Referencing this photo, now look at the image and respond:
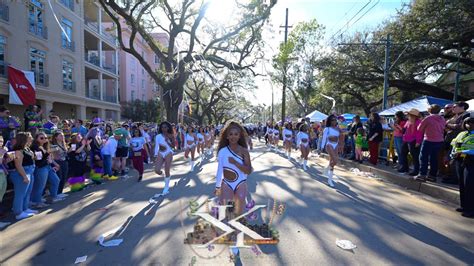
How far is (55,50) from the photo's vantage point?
2109 cm

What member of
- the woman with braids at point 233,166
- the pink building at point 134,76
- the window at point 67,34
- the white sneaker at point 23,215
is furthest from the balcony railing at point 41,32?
the woman with braids at point 233,166

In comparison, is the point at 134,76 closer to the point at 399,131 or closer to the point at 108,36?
the point at 108,36

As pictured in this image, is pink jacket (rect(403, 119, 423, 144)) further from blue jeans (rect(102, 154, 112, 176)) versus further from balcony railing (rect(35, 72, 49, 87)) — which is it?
balcony railing (rect(35, 72, 49, 87))

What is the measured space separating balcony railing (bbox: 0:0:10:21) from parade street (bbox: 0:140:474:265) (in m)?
15.2

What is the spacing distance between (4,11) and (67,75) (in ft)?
22.2

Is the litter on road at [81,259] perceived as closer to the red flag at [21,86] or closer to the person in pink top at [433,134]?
the person in pink top at [433,134]

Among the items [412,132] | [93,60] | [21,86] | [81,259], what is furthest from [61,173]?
[93,60]

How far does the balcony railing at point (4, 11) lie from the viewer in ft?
53.7

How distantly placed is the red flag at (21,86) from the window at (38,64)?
70.4 inches

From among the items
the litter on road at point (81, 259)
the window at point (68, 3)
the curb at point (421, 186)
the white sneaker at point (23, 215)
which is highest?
the window at point (68, 3)

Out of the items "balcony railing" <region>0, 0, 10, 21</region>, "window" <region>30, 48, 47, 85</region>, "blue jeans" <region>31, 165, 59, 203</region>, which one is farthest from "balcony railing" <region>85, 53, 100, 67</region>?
"blue jeans" <region>31, 165, 59, 203</region>

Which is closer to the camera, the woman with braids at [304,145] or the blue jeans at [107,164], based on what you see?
the blue jeans at [107,164]

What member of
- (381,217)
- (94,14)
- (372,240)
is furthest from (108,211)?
(94,14)

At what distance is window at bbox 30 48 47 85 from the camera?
1898 cm
